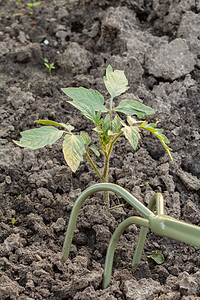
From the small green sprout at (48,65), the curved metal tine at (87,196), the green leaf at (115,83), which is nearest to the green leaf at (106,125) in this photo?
the green leaf at (115,83)

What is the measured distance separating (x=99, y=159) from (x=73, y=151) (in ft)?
1.93

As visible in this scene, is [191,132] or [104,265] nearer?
[104,265]

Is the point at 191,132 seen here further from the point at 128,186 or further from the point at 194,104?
the point at 128,186

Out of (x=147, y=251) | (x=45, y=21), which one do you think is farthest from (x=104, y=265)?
(x=45, y=21)

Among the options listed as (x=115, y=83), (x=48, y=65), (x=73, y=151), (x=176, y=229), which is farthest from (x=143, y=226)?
(x=48, y=65)

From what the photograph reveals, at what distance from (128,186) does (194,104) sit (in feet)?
2.26

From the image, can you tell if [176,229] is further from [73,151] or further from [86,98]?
[86,98]

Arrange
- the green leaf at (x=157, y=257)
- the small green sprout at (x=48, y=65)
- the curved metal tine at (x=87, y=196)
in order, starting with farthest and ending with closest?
the small green sprout at (x=48, y=65)
the green leaf at (x=157, y=257)
the curved metal tine at (x=87, y=196)

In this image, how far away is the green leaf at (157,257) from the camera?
1.69 meters

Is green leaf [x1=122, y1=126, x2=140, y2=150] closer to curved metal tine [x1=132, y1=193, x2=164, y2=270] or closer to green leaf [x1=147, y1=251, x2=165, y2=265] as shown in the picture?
curved metal tine [x1=132, y1=193, x2=164, y2=270]

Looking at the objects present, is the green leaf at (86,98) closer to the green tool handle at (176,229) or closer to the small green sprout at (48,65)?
the green tool handle at (176,229)

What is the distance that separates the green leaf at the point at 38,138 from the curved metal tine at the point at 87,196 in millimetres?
229

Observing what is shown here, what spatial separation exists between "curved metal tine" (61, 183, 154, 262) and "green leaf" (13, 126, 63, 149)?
0.23 metres

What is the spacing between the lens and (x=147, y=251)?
1.73 metres
